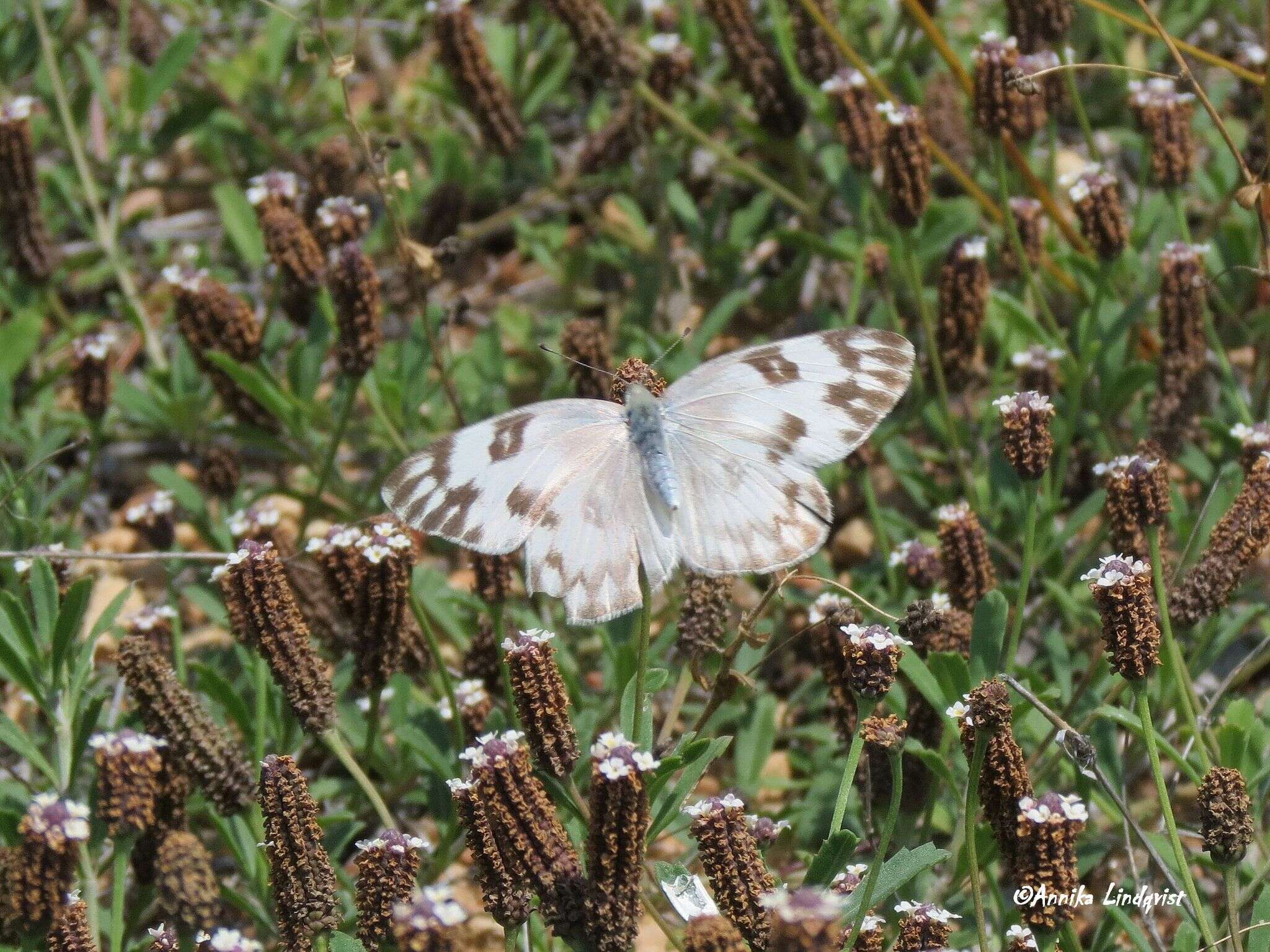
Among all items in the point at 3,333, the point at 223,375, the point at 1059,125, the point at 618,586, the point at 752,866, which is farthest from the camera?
the point at 1059,125

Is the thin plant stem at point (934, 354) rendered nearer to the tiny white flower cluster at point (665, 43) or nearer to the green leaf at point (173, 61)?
the tiny white flower cluster at point (665, 43)

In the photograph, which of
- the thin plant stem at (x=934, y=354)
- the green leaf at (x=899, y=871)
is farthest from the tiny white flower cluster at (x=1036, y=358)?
the green leaf at (x=899, y=871)

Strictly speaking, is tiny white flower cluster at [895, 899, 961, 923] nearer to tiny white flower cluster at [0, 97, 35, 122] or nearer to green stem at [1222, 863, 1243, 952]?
green stem at [1222, 863, 1243, 952]

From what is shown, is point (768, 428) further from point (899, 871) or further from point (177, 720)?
point (177, 720)

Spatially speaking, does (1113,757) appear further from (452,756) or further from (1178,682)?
(452,756)

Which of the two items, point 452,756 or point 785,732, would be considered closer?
point 452,756

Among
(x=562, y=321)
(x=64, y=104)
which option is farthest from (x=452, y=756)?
(x=64, y=104)
